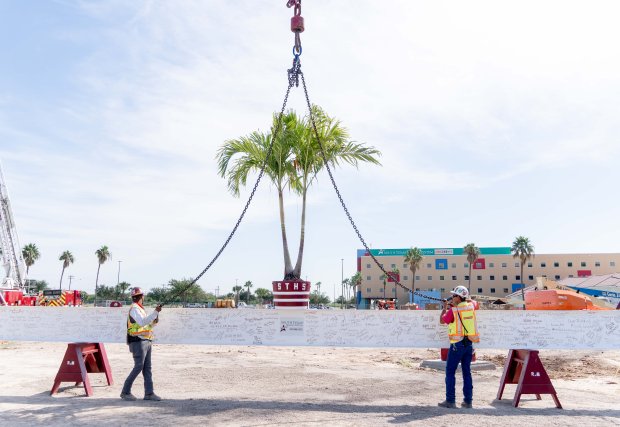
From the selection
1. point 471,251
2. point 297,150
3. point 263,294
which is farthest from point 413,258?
point 297,150

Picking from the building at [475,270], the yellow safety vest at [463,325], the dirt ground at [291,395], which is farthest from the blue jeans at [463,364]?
the building at [475,270]

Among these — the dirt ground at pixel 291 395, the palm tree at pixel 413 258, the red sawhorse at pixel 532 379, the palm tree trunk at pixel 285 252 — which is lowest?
the dirt ground at pixel 291 395

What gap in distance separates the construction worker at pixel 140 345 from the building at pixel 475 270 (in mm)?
79648

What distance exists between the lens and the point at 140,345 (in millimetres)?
8812

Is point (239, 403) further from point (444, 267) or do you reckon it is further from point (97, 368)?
point (444, 267)

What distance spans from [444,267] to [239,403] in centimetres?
8660

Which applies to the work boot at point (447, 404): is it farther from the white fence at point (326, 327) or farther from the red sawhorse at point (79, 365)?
the red sawhorse at point (79, 365)

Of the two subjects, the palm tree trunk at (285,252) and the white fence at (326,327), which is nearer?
the white fence at (326,327)

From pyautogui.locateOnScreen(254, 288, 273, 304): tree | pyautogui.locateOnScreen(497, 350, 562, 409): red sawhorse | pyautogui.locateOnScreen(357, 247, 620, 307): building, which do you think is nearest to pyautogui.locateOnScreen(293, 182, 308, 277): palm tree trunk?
pyautogui.locateOnScreen(497, 350, 562, 409): red sawhorse

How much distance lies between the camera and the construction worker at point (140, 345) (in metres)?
8.72

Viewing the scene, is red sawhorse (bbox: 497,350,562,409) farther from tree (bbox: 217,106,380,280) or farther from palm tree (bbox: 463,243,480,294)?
palm tree (bbox: 463,243,480,294)

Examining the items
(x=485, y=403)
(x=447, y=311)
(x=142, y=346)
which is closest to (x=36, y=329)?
(x=142, y=346)

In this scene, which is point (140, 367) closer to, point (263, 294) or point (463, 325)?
point (463, 325)

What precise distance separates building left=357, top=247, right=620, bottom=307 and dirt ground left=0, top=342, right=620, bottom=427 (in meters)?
74.1
